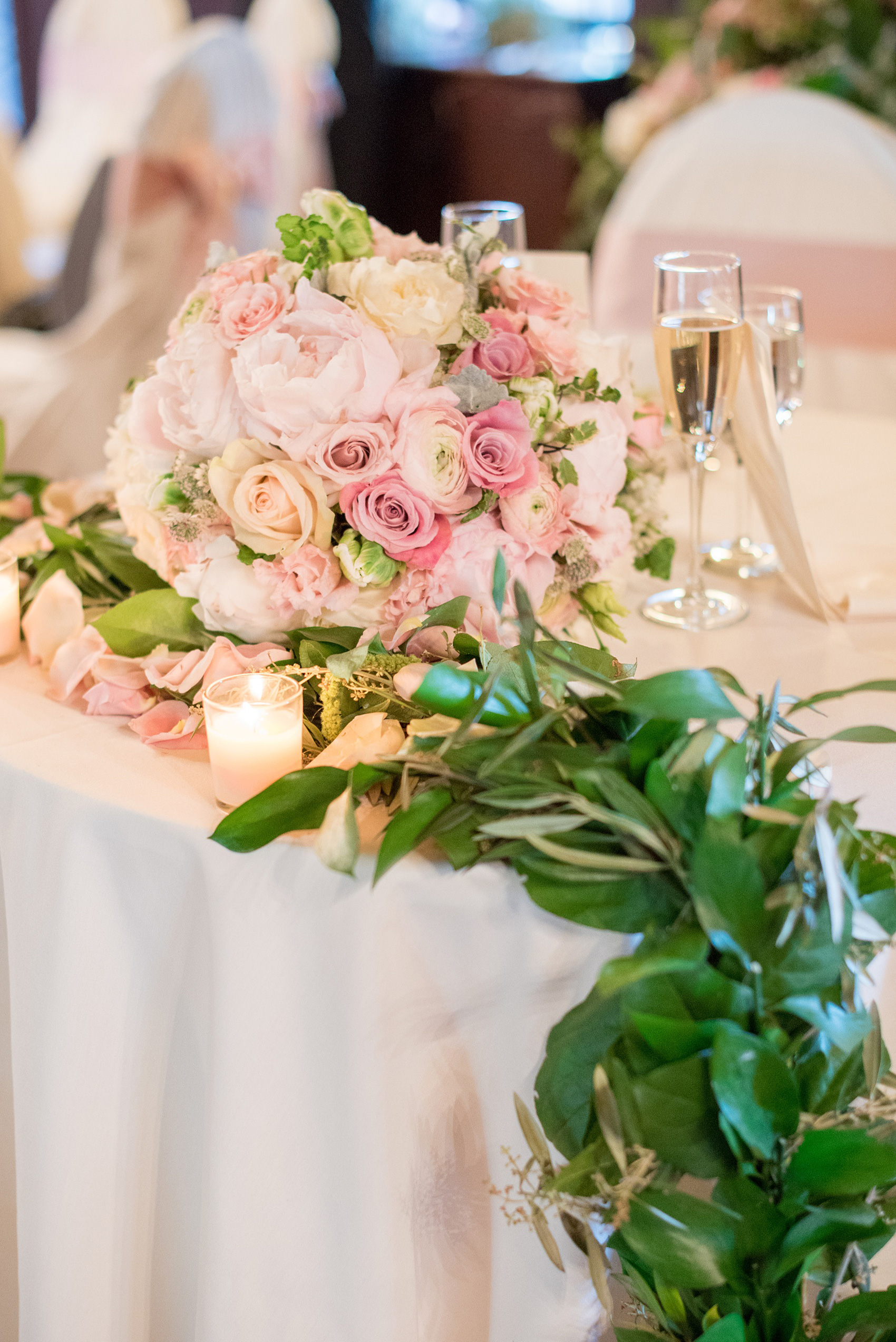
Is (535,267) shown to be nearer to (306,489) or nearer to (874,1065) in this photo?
(306,489)

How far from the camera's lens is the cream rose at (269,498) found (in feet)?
3.01

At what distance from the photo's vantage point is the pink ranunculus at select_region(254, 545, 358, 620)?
Answer: 94 centimetres

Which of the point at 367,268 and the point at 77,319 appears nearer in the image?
the point at 367,268

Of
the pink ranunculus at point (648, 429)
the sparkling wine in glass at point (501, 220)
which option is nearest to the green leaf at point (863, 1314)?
the pink ranunculus at point (648, 429)

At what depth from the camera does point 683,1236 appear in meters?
0.73

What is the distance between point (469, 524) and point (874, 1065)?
0.47m

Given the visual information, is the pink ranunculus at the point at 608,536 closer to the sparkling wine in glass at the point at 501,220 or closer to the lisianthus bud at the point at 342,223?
the lisianthus bud at the point at 342,223

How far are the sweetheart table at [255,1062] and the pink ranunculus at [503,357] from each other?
0.37 m

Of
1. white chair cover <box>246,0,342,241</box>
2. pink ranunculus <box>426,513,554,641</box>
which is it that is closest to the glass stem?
pink ranunculus <box>426,513,554,641</box>

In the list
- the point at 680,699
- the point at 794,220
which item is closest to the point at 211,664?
the point at 680,699

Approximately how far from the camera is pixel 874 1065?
773mm

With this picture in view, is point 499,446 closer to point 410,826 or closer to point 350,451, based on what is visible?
point 350,451

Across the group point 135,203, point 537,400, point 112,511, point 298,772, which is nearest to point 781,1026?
point 298,772

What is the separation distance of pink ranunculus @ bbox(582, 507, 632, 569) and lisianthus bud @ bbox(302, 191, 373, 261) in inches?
11.4
